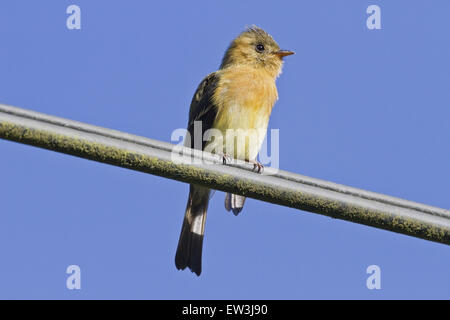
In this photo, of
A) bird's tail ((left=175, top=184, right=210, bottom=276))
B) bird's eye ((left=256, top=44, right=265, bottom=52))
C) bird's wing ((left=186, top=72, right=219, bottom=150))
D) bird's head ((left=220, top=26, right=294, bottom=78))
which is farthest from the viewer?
bird's eye ((left=256, top=44, right=265, bottom=52))

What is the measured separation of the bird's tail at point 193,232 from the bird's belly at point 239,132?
0.49 metres

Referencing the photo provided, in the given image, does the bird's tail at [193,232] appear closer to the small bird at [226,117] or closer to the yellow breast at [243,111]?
the small bird at [226,117]

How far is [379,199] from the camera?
112 inches

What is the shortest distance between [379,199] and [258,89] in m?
3.90

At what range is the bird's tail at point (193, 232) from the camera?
5.98 meters

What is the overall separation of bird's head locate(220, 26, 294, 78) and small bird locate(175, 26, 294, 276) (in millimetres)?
22

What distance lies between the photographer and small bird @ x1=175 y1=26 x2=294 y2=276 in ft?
20.7

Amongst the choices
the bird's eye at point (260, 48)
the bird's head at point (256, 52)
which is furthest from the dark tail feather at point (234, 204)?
the bird's eye at point (260, 48)

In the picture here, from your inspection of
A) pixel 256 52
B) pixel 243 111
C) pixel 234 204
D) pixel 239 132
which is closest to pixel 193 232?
pixel 234 204

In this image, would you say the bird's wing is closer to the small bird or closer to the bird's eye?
the small bird

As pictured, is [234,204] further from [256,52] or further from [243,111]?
[256,52]

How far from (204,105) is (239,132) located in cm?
50

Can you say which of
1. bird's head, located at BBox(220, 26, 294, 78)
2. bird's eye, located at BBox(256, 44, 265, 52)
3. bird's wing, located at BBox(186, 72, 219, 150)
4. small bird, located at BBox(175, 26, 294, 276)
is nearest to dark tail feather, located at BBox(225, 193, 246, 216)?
small bird, located at BBox(175, 26, 294, 276)

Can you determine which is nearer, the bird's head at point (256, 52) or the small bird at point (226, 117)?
the small bird at point (226, 117)
